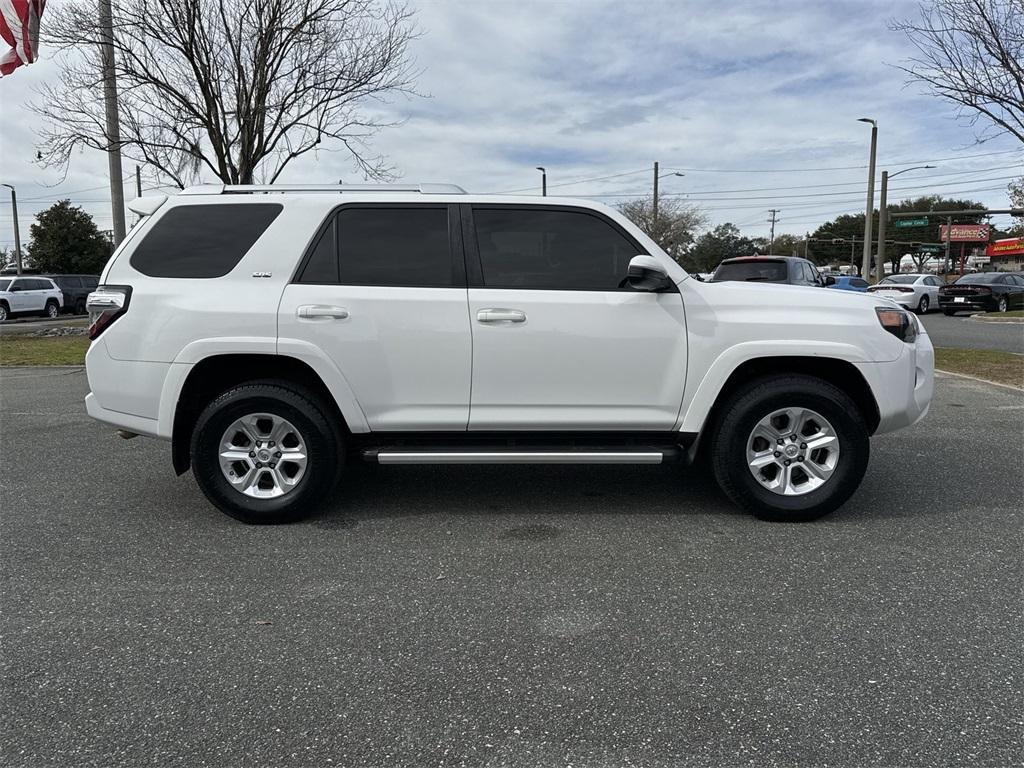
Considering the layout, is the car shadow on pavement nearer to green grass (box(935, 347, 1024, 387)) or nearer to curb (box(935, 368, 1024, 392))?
curb (box(935, 368, 1024, 392))

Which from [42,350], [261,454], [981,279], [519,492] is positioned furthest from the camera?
[981,279]

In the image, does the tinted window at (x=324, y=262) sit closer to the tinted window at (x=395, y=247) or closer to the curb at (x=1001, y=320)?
the tinted window at (x=395, y=247)

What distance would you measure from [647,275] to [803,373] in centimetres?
115

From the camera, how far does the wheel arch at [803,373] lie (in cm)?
443

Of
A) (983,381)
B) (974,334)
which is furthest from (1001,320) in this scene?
(983,381)

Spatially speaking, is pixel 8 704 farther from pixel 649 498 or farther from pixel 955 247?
pixel 955 247

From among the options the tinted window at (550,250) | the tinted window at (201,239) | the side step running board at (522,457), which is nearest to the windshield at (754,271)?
the tinted window at (550,250)

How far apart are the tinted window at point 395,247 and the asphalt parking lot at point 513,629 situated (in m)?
1.44

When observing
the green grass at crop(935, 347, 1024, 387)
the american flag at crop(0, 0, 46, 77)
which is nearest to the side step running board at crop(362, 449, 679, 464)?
the green grass at crop(935, 347, 1024, 387)

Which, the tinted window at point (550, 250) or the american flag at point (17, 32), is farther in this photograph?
the american flag at point (17, 32)

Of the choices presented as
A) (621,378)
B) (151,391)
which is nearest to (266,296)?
(151,391)

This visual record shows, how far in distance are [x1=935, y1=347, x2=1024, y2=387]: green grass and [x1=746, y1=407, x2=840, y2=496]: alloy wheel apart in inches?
254

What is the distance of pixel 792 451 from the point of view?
4395 millimetres

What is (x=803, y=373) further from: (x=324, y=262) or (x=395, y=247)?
(x=324, y=262)
